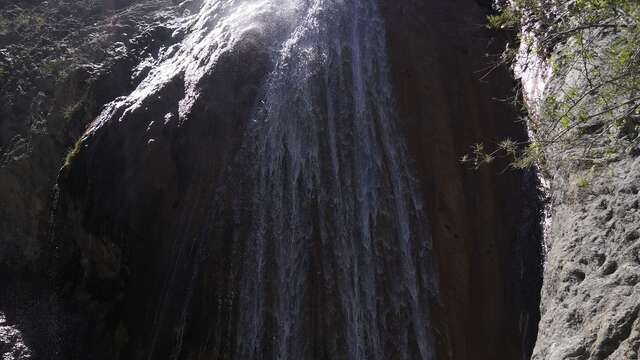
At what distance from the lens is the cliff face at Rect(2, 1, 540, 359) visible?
31.5 feet

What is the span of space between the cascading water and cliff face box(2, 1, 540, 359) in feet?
0.09

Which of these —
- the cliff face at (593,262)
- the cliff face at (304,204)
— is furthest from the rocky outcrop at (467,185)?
the cliff face at (593,262)

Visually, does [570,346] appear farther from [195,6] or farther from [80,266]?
[195,6]

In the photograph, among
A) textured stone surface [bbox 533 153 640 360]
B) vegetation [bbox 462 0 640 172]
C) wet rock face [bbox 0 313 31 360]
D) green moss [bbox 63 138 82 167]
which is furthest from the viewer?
green moss [bbox 63 138 82 167]

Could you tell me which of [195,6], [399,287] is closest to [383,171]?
[399,287]

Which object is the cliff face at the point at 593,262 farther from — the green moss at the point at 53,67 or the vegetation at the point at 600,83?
the green moss at the point at 53,67

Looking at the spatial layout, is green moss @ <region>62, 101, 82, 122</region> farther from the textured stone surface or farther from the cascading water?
the textured stone surface

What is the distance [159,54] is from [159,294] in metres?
6.46

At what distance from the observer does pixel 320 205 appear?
10.3m

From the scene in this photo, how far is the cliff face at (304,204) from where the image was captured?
9.60 m

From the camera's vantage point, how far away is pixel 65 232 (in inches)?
542

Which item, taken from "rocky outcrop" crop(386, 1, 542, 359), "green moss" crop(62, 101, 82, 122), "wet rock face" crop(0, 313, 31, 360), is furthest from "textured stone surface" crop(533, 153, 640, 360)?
"green moss" crop(62, 101, 82, 122)

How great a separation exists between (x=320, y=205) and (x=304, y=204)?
0.86 ft

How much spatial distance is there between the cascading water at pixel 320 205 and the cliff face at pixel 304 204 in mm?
29
